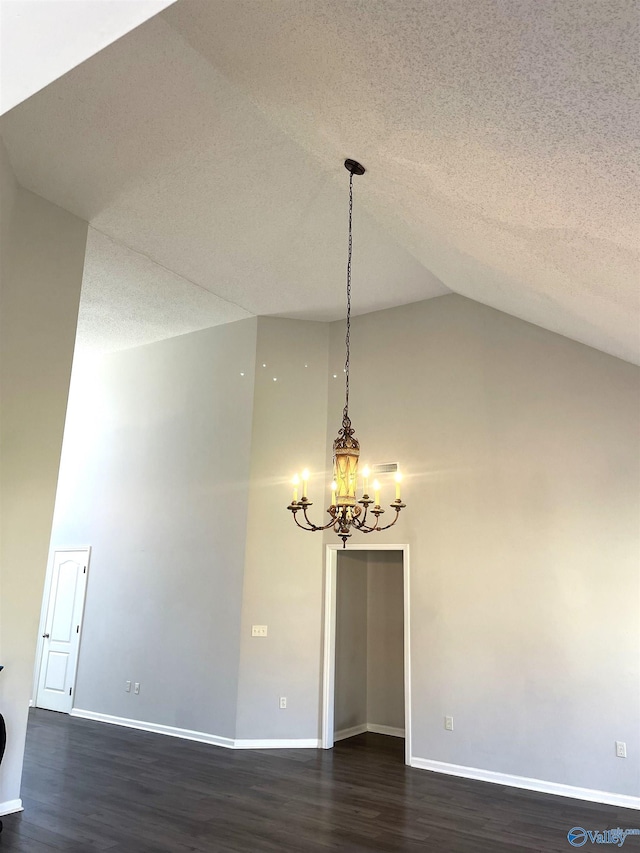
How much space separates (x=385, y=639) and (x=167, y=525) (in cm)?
286

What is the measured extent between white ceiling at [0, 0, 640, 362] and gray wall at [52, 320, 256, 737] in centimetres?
141

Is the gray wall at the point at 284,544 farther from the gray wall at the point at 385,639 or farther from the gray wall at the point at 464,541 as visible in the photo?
the gray wall at the point at 385,639

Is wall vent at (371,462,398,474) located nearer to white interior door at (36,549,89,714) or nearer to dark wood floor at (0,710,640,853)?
dark wood floor at (0,710,640,853)

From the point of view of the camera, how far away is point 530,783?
15.2ft

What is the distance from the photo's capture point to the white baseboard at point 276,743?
222 inches

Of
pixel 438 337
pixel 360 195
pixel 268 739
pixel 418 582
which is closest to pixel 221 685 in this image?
pixel 268 739

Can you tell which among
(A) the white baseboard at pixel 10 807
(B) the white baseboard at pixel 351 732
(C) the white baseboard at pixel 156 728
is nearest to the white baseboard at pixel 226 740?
(C) the white baseboard at pixel 156 728

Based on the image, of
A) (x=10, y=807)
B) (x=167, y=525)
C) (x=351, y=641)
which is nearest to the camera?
(x=10, y=807)

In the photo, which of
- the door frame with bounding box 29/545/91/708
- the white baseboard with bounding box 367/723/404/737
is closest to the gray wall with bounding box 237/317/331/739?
the white baseboard with bounding box 367/723/404/737

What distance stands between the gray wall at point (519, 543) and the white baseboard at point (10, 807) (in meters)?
3.21

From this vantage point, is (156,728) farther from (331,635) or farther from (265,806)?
(265,806)

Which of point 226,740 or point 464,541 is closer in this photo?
point 464,541

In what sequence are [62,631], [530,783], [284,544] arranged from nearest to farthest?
1. [530,783]
2. [284,544]
3. [62,631]

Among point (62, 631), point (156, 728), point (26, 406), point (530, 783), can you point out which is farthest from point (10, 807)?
point (530, 783)
